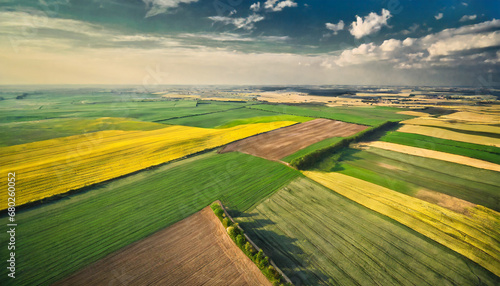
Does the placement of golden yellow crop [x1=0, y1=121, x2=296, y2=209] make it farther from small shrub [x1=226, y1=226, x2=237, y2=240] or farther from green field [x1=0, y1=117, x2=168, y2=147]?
small shrub [x1=226, y1=226, x2=237, y2=240]

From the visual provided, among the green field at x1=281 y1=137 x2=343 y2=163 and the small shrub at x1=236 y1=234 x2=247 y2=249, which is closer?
the small shrub at x1=236 y1=234 x2=247 y2=249

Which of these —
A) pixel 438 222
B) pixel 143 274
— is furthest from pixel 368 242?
pixel 143 274

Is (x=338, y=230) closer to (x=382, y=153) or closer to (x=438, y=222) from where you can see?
(x=438, y=222)

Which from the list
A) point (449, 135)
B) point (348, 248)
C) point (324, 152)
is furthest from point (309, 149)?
point (449, 135)

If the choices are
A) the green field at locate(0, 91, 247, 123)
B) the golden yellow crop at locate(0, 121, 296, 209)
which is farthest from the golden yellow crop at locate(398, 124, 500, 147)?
the green field at locate(0, 91, 247, 123)

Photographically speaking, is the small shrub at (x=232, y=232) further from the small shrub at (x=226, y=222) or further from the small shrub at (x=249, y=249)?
the small shrub at (x=249, y=249)

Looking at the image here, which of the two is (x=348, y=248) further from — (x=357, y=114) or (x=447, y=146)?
(x=357, y=114)
